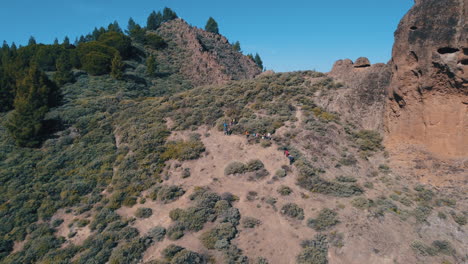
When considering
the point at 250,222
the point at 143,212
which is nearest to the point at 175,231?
the point at 143,212

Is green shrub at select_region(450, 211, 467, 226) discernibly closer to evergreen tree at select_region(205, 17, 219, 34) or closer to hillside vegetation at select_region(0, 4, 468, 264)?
hillside vegetation at select_region(0, 4, 468, 264)

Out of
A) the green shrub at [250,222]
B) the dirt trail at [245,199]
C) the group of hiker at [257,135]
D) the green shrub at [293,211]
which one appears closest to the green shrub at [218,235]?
the dirt trail at [245,199]

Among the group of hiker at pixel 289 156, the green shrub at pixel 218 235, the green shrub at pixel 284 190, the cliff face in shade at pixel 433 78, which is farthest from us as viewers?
the group of hiker at pixel 289 156

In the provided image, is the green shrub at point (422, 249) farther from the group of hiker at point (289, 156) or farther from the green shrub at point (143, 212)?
the green shrub at point (143, 212)

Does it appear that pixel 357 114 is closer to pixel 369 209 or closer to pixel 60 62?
pixel 369 209

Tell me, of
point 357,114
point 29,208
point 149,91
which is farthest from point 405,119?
point 149,91
